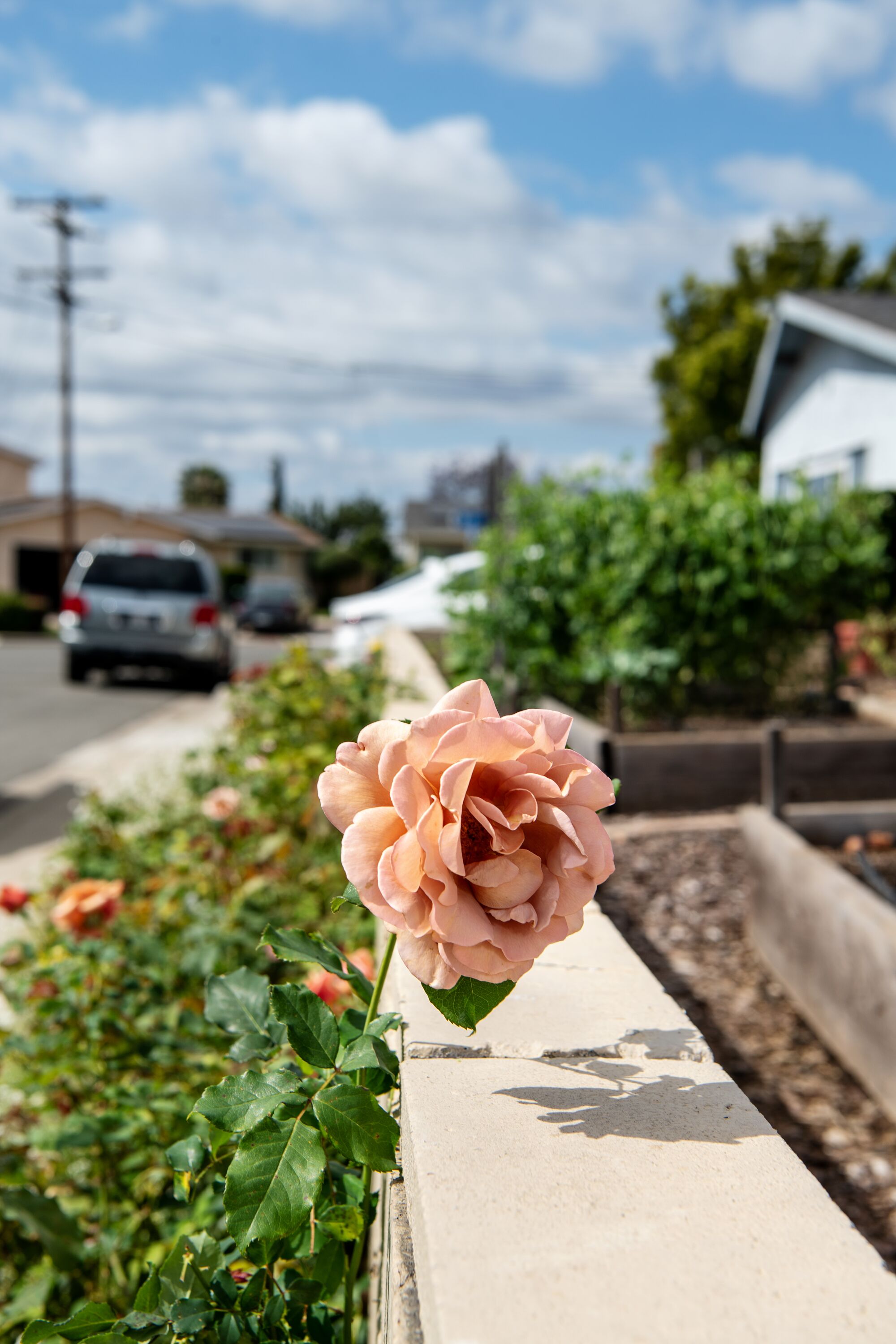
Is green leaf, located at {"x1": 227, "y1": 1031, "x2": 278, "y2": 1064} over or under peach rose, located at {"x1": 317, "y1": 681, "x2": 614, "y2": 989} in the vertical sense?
under

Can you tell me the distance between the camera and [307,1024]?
3.77 feet

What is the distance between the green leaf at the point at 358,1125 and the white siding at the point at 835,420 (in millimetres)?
12156

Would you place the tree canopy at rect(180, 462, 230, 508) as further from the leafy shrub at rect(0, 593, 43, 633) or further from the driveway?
the driveway

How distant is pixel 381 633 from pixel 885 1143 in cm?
824

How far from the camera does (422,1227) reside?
0.93 m

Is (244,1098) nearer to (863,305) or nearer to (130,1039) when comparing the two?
(130,1039)

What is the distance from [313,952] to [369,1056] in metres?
0.16

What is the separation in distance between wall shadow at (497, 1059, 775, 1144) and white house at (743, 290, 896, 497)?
11.9 metres

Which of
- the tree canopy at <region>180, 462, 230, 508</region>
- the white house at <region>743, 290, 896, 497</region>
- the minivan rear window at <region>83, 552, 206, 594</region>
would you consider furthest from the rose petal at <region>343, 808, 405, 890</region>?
the tree canopy at <region>180, 462, 230, 508</region>

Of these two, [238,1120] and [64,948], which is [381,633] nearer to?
[64,948]

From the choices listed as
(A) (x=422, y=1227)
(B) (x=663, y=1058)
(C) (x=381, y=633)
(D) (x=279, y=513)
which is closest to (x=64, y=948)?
(B) (x=663, y=1058)

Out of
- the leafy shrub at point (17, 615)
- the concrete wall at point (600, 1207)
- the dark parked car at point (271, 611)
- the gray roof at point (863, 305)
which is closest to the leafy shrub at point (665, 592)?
the concrete wall at point (600, 1207)

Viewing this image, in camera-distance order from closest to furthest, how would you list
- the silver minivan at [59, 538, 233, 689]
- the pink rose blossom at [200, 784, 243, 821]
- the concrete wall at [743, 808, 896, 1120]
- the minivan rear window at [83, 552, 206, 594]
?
the concrete wall at [743, 808, 896, 1120], the pink rose blossom at [200, 784, 243, 821], the silver minivan at [59, 538, 233, 689], the minivan rear window at [83, 552, 206, 594]

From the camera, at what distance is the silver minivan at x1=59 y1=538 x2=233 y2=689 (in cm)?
1520
